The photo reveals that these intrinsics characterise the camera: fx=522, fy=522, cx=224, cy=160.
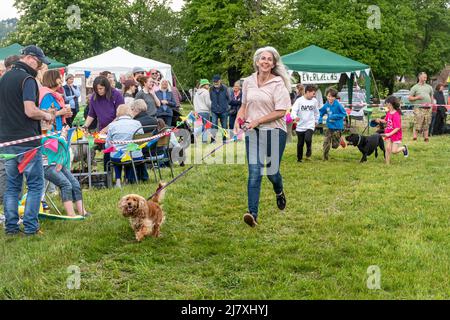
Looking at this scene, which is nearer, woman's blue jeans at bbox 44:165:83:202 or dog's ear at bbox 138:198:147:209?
dog's ear at bbox 138:198:147:209

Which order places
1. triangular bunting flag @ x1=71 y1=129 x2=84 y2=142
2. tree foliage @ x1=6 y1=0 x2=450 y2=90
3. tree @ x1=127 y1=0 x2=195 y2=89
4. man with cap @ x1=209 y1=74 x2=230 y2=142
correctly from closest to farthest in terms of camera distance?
triangular bunting flag @ x1=71 y1=129 x2=84 y2=142 < man with cap @ x1=209 y1=74 x2=230 y2=142 < tree foliage @ x1=6 y1=0 x2=450 y2=90 < tree @ x1=127 y1=0 x2=195 y2=89

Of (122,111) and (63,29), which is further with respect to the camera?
(63,29)

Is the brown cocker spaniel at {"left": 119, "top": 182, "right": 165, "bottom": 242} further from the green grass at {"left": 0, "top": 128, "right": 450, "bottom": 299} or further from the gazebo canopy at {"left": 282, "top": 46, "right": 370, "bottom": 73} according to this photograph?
the gazebo canopy at {"left": 282, "top": 46, "right": 370, "bottom": 73}

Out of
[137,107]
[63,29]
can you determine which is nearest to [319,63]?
[137,107]

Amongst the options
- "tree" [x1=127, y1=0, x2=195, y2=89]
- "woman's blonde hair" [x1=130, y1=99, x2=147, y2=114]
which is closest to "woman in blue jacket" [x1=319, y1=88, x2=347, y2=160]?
"woman's blonde hair" [x1=130, y1=99, x2=147, y2=114]

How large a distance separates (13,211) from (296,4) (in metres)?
38.4

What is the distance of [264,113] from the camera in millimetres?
5703

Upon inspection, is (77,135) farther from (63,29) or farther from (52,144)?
(63,29)

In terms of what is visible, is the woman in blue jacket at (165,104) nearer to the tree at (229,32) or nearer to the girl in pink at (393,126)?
the girl in pink at (393,126)

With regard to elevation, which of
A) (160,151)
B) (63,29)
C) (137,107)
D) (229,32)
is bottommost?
(160,151)

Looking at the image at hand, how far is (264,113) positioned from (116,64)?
1359 cm

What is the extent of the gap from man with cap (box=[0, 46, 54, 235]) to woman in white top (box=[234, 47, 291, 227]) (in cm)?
216

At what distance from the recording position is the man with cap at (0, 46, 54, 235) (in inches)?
207

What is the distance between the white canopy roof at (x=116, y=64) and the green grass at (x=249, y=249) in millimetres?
10855
